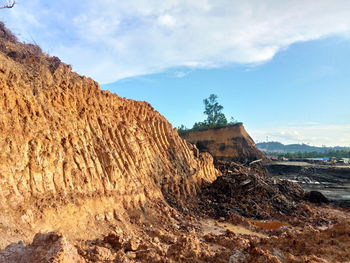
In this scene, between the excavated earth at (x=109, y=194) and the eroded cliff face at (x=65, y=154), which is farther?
the eroded cliff face at (x=65, y=154)

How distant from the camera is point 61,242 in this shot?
16.5 feet

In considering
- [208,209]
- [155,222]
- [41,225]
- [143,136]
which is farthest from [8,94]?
[208,209]

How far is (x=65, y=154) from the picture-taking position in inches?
409

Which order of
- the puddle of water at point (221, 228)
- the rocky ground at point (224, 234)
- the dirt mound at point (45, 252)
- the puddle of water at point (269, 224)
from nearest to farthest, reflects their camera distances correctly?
the dirt mound at point (45, 252)
the rocky ground at point (224, 234)
the puddle of water at point (221, 228)
the puddle of water at point (269, 224)

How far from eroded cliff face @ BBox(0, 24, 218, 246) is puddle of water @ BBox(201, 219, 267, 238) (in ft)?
8.68

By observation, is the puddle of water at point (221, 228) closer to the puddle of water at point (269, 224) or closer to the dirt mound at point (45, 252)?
the puddle of water at point (269, 224)

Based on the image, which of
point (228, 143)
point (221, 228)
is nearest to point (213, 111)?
point (228, 143)

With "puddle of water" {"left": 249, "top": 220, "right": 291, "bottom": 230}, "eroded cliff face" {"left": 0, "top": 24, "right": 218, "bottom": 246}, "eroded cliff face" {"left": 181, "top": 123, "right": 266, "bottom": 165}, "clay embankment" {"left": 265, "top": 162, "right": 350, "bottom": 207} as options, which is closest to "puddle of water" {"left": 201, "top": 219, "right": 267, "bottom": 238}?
"puddle of water" {"left": 249, "top": 220, "right": 291, "bottom": 230}

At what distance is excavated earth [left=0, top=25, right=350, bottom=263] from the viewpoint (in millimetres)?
6977

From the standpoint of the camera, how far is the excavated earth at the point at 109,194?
698cm

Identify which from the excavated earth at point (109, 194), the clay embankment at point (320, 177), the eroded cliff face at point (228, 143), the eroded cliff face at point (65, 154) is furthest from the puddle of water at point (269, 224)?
the eroded cliff face at point (228, 143)

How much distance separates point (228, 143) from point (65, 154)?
121 feet

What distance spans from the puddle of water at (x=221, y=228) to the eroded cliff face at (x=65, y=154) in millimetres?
2646

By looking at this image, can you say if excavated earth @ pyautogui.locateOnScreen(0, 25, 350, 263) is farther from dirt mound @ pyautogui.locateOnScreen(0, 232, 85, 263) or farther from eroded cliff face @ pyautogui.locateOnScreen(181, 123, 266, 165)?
eroded cliff face @ pyautogui.locateOnScreen(181, 123, 266, 165)
